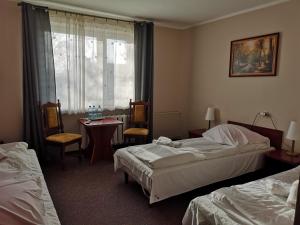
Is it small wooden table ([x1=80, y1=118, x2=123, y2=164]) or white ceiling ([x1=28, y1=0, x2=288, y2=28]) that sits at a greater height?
white ceiling ([x1=28, y1=0, x2=288, y2=28])

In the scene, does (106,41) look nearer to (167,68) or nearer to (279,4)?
(167,68)

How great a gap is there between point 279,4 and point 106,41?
2765mm

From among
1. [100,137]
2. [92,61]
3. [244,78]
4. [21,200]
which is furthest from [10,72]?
[244,78]

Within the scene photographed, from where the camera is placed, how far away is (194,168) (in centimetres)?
255

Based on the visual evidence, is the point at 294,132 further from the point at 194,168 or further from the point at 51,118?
the point at 51,118

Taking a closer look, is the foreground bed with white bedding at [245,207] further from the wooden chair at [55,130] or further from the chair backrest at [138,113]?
the chair backrest at [138,113]

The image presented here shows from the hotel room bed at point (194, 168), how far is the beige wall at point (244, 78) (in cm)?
43

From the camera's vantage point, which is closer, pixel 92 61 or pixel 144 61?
pixel 92 61

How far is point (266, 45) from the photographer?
10.9 feet

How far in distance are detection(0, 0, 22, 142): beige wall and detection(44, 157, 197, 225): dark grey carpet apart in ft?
2.92

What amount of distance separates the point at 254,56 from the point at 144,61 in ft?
6.38

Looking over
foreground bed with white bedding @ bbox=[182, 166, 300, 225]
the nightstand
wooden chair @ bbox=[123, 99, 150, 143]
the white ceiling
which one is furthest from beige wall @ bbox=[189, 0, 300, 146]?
foreground bed with white bedding @ bbox=[182, 166, 300, 225]

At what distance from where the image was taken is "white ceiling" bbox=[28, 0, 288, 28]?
3279 millimetres

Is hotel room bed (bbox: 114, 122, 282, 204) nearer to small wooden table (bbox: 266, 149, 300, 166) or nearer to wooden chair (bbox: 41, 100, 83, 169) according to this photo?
small wooden table (bbox: 266, 149, 300, 166)
